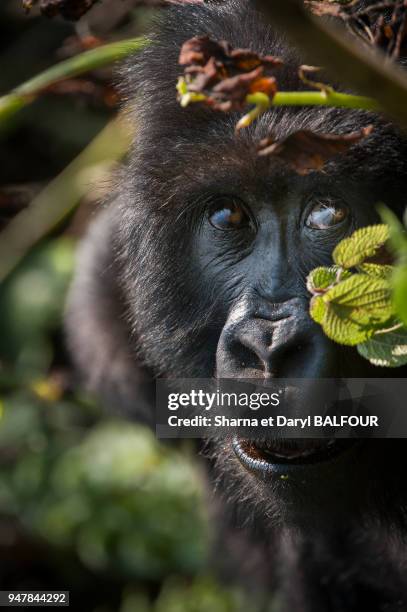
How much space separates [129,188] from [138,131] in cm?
16

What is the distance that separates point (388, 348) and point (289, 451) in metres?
0.73

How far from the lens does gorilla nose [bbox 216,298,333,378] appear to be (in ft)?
6.24

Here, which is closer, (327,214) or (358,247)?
(358,247)

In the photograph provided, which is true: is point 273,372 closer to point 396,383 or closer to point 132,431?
point 396,383

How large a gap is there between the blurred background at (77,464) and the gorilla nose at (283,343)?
1.34 m

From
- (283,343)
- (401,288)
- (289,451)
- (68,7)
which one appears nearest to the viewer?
(401,288)

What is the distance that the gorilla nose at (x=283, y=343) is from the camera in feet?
6.24

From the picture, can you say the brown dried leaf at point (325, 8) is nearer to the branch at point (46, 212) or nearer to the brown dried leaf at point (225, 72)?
the brown dried leaf at point (225, 72)

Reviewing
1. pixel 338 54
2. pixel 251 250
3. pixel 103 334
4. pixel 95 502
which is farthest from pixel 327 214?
pixel 103 334

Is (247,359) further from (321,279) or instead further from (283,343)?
(321,279)

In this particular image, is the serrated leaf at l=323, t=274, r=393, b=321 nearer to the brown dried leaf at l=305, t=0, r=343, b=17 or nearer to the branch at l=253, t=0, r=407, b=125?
the branch at l=253, t=0, r=407, b=125

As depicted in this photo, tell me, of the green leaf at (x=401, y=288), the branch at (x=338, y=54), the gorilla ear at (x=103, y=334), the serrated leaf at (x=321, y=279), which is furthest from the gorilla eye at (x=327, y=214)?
the gorilla ear at (x=103, y=334)

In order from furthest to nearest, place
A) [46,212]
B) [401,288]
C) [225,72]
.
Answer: [46,212], [225,72], [401,288]

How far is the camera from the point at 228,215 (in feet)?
7.50
